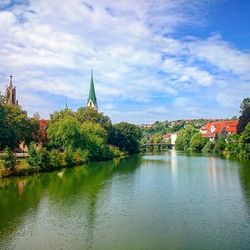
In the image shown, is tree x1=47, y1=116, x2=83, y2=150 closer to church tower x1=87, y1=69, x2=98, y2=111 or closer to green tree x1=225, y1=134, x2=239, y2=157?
green tree x1=225, y1=134, x2=239, y2=157

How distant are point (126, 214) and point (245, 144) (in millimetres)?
45972

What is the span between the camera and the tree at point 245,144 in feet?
207

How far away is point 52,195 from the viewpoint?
1190 inches

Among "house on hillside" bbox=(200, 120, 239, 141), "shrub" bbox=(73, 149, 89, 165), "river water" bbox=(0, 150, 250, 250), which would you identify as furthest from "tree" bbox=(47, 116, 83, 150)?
"house on hillside" bbox=(200, 120, 239, 141)

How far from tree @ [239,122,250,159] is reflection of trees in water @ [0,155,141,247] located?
1155 inches

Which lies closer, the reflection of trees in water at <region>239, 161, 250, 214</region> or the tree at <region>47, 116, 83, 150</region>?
the reflection of trees in water at <region>239, 161, 250, 214</region>

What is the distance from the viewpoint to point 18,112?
53.0 m

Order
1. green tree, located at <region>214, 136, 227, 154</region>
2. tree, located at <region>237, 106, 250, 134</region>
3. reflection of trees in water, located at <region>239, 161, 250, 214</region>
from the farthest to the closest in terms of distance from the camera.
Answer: green tree, located at <region>214, 136, 227, 154</region> → tree, located at <region>237, 106, 250, 134</region> → reflection of trees in water, located at <region>239, 161, 250, 214</region>

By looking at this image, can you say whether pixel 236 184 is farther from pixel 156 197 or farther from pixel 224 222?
pixel 224 222

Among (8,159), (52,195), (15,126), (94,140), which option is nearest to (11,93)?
(94,140)

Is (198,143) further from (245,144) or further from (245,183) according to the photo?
(245,183)

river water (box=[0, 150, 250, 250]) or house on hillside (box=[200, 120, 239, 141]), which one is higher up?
house on hillside (box=[200, 120, 239, 141])

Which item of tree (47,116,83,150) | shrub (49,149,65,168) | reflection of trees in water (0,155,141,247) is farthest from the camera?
tree (47,116,83,150)

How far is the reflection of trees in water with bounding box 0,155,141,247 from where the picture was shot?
71.2ft
